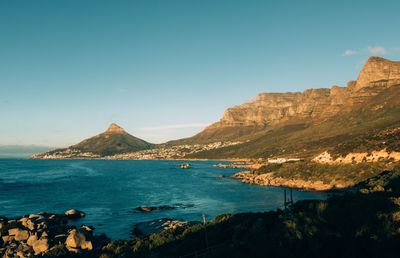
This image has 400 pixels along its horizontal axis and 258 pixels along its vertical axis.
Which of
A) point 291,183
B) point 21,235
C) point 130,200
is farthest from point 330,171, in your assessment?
point 21,235

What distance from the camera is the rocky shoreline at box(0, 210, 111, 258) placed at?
49.7 metres

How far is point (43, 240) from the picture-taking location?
52.0 metres

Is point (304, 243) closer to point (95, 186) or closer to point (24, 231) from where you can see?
point (24, 231)

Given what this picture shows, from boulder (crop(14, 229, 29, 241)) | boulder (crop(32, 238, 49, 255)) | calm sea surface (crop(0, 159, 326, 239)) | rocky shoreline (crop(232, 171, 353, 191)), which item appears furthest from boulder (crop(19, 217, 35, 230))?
rocky shoreline (crop(232, 171, 353, 191))

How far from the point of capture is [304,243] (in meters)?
30.8

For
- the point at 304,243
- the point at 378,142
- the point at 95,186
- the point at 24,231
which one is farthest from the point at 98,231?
the point at 378,142

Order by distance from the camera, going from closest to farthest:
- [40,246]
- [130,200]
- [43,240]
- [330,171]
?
[40,246], [43,240], [130,200], [330,171]

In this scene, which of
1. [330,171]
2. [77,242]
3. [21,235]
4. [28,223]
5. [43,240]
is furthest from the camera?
[330,171]

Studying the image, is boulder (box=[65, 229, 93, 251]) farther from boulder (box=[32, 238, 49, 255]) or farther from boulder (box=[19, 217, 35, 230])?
boulder (box=[19, 217, 35, 230])

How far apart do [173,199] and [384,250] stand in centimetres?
8277

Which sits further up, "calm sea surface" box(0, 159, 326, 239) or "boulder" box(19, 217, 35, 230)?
"boulder" box(19, 217, 35, 230)

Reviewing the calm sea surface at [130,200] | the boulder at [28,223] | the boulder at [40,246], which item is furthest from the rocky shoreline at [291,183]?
the boulder at [40,246]

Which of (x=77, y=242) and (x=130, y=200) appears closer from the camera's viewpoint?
(x=77, y=242)

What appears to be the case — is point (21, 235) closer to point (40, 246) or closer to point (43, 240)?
point (43, 240)
